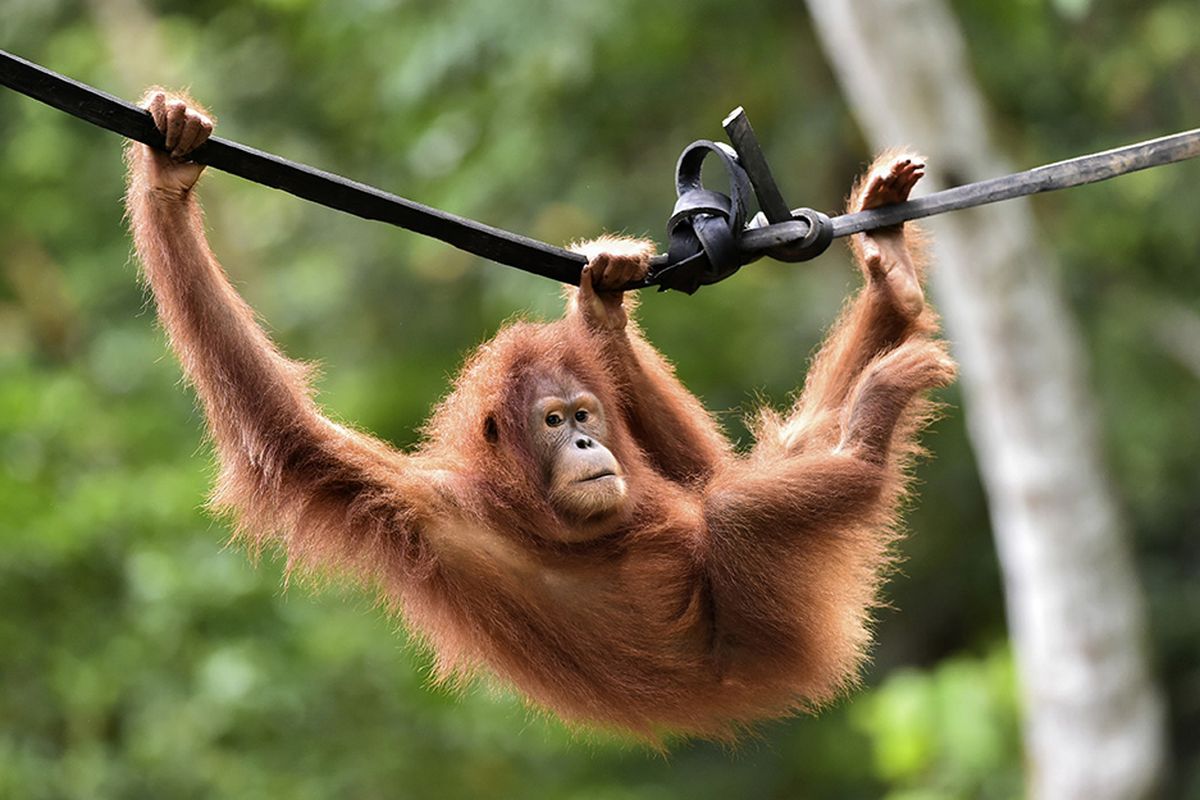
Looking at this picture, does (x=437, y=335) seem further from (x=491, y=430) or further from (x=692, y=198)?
(x=692, y=198)

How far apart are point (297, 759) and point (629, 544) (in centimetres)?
508

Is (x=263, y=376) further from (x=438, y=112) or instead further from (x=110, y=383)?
(x=110, y=383)

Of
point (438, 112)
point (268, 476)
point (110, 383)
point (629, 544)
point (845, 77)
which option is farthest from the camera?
point (110, 383)

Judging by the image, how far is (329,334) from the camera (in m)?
12.1

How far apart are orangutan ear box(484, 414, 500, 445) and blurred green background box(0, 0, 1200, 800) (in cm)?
333

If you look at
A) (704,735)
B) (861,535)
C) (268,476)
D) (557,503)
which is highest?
(268,476)

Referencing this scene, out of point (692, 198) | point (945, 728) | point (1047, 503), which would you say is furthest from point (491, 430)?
point (1047, 503)

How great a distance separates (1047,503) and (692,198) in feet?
18.2

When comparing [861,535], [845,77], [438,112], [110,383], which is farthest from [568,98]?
[861,535]

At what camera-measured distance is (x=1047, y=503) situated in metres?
8.89

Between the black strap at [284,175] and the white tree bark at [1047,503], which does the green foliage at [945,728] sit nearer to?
the white tree bark at [1047,503]

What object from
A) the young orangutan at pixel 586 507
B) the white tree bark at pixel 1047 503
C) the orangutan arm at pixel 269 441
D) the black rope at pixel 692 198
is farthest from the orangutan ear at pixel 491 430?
the white tree bark at pixel 1047 503

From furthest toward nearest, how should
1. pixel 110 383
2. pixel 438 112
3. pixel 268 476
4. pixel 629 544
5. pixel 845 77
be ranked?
pixel 110 383 < pixel 438 112 < pixel 845 77 < pixel 629 544 < pixel 268 476

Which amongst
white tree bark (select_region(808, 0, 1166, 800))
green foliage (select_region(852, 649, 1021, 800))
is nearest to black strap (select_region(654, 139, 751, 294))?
white tree bark (select_region(808, 0, 1166, 800))
